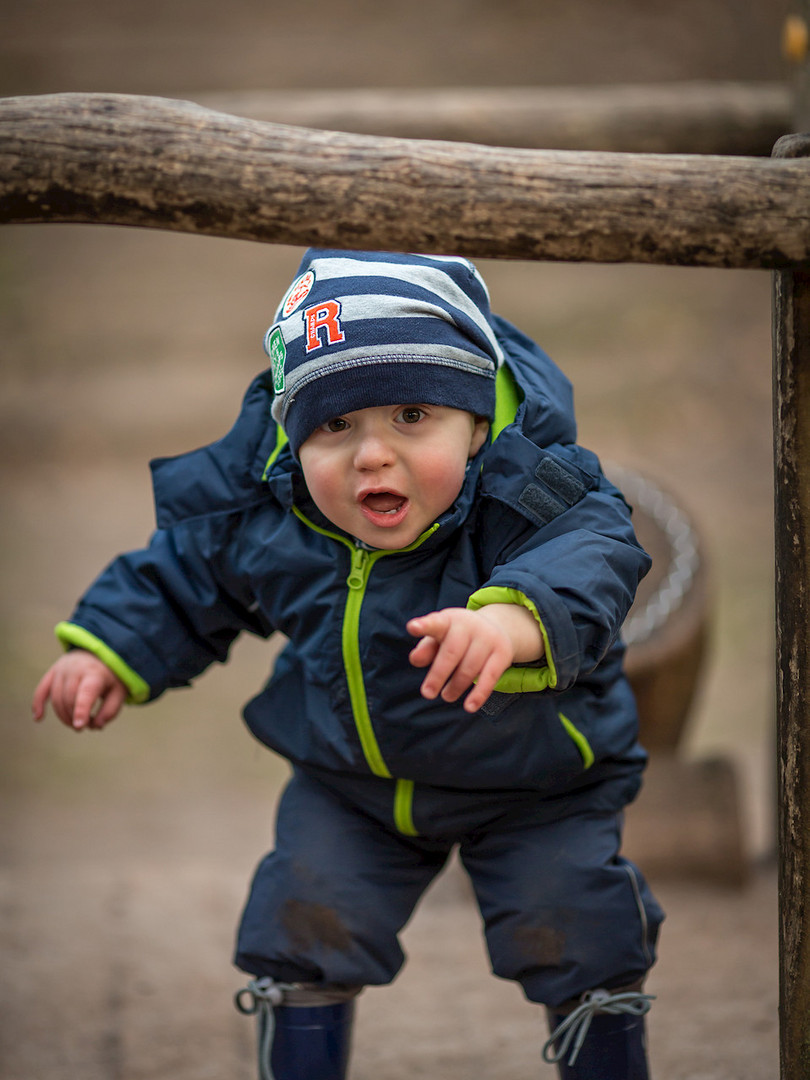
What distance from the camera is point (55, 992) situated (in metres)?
1.86

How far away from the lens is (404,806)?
133 centimetres

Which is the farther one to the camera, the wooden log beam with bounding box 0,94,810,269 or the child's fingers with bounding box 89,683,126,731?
the child's fingers with bounding box 89,683,126,731

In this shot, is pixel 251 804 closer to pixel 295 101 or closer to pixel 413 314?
pixel 295 101

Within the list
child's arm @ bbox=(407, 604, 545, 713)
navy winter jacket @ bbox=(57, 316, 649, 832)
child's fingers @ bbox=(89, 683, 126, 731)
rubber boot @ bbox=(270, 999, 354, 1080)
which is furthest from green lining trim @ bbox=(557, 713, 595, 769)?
child's fingers @ bbox=(89, 683, 126, 731)

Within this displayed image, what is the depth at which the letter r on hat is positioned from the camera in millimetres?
1188

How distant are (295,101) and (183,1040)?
1968mm

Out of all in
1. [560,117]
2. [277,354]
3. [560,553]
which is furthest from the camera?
[560,117]

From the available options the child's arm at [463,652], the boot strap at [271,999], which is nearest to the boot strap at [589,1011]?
the boot strap at [271,999]

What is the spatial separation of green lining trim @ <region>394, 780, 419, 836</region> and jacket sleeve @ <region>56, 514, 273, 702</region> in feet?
0.91

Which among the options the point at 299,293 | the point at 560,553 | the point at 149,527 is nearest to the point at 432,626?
the point at 560,553

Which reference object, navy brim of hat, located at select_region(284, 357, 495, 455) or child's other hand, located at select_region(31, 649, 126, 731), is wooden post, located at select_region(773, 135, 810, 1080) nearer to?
navy brim of hat, located at select_region(284, 357, 495, 455)

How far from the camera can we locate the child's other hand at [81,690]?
1.39 meters

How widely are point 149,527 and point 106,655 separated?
9.88ft

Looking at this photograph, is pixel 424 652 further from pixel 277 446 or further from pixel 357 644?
pixel 277 446
